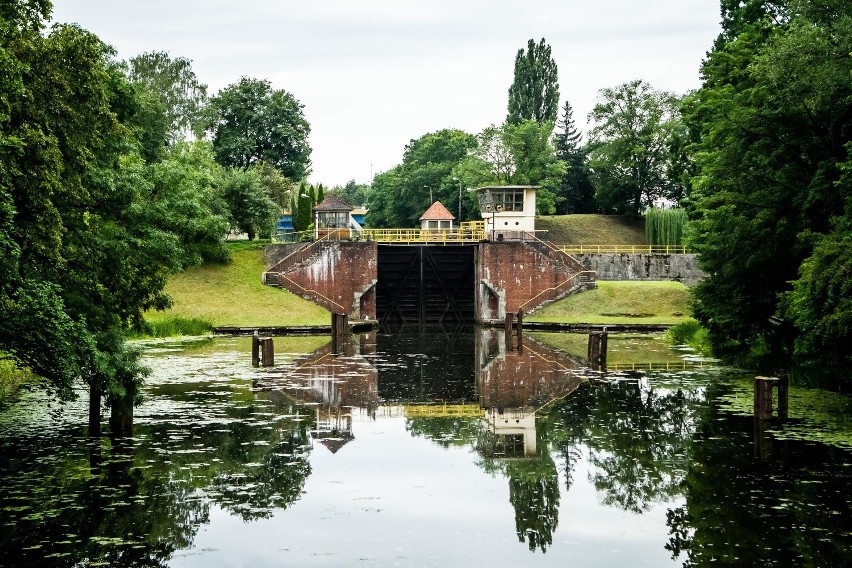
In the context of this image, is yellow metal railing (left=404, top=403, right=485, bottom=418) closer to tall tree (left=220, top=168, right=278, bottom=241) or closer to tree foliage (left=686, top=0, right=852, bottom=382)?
tree foliage (left=686, top=0, right=852, bottom=382)

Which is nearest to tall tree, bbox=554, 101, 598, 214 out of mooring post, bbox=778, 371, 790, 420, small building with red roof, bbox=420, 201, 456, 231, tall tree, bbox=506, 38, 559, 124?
tall tree, bbox=506, 38, 559, 124

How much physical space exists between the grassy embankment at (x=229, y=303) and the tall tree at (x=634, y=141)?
32.6m

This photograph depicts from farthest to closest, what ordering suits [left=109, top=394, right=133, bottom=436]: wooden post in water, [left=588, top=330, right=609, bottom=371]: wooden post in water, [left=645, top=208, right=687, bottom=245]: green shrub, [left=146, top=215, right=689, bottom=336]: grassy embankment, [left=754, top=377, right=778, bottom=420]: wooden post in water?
[left=645, top=208, right=687, bottom=245]: green shrub
[left=146, top=215, right=689, bottom=336]: grassy embankment
[left=588, top=330, right=609, bottom=371]: wooden post in water
[left=754, top=377, right=778, bottom=420]: wooden post in water
[left=109, top=394, right=133, bottom=436]: wooden post in water

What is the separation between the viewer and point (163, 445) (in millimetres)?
17953

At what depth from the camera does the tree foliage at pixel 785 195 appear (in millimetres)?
22312

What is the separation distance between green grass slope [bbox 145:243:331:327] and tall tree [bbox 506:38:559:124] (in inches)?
1399

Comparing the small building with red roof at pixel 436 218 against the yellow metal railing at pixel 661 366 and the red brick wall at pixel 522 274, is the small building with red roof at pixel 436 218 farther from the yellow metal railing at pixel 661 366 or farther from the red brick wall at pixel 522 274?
the yellow metal railing at pixel 661 366

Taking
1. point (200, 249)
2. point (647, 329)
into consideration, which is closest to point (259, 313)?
point (200, 249)

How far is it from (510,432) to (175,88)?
2478 inches

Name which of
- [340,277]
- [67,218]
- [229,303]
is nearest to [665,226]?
[340,277]

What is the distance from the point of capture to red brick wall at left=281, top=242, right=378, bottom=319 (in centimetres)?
5312

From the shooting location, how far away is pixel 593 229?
80188mm

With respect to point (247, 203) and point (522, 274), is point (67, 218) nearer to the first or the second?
point (522, 274)

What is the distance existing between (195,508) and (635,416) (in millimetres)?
11279
